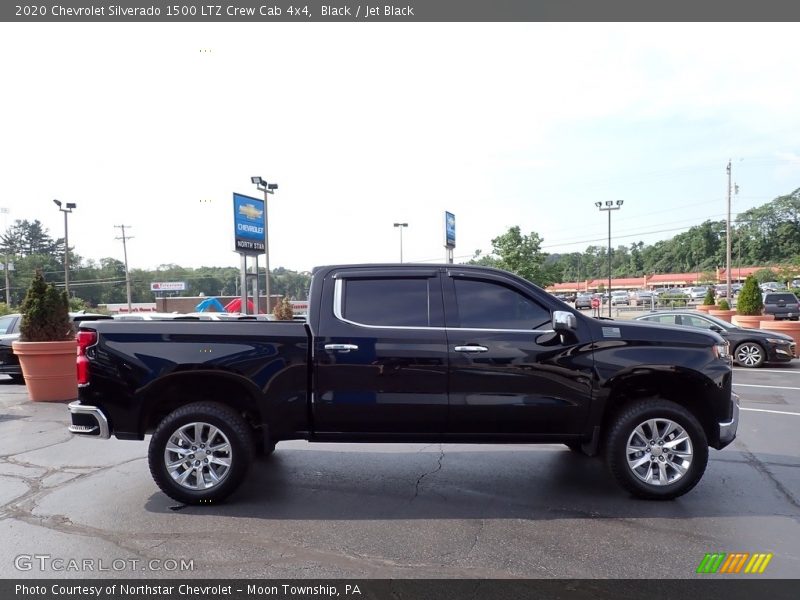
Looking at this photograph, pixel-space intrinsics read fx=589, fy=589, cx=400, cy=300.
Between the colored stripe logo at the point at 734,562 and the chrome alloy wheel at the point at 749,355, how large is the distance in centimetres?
1182

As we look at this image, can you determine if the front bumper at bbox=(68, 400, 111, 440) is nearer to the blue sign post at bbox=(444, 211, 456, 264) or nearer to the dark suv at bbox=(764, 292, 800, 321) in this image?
the blue sign post at bbox=(444, 211, 456, 264)

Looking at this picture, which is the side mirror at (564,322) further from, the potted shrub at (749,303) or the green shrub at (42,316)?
the potted shrub at (749,303)

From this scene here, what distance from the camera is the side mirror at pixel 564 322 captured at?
4.79 meters

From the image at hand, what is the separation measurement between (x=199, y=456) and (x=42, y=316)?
654 cm

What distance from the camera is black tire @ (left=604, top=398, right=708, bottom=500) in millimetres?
4906

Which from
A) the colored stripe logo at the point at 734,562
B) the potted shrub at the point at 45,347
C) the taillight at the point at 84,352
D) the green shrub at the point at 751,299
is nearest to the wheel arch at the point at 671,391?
the colored stripe logo at the point at 734,562

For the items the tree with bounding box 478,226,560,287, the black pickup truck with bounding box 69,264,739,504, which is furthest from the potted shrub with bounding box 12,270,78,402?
the tree with bounding box 478,226,560,287

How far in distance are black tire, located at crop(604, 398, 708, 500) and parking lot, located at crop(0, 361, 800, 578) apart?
159 millimetres

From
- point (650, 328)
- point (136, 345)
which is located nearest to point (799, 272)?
point (650, 328)

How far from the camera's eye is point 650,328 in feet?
16.8

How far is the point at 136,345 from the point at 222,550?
192 cm

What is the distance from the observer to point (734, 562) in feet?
12.5

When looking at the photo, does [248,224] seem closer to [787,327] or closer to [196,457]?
[787,327]

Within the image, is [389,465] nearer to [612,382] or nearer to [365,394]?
[365,394]
